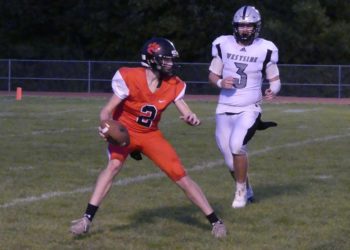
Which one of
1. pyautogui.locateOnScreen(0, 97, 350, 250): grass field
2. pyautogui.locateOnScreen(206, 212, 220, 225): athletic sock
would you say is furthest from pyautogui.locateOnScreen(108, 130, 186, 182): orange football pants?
pyautogui.locateOnScreen(0, 97, 350, 250): grass field

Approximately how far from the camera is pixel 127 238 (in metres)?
7.10

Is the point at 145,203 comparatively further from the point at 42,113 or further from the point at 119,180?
the point at 42,113

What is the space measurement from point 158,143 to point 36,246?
1.11 meters

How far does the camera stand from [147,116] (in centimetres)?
712

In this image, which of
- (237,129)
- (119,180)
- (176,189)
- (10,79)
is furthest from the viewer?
(10,79)

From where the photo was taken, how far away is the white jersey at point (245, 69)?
851 centimetres

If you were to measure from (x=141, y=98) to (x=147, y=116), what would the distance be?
136 mm

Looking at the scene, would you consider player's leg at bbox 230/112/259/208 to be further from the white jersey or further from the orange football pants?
the orange football pants

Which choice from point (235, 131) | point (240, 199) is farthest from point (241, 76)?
point (240, 199)

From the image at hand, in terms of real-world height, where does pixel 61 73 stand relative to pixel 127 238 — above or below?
below

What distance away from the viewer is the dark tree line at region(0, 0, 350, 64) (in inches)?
→ 1372

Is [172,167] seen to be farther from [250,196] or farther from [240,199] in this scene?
[250,196]

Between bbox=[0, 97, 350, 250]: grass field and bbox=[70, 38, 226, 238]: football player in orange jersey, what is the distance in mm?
296

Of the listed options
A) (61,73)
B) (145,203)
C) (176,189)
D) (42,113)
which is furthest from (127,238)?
(61,73)
